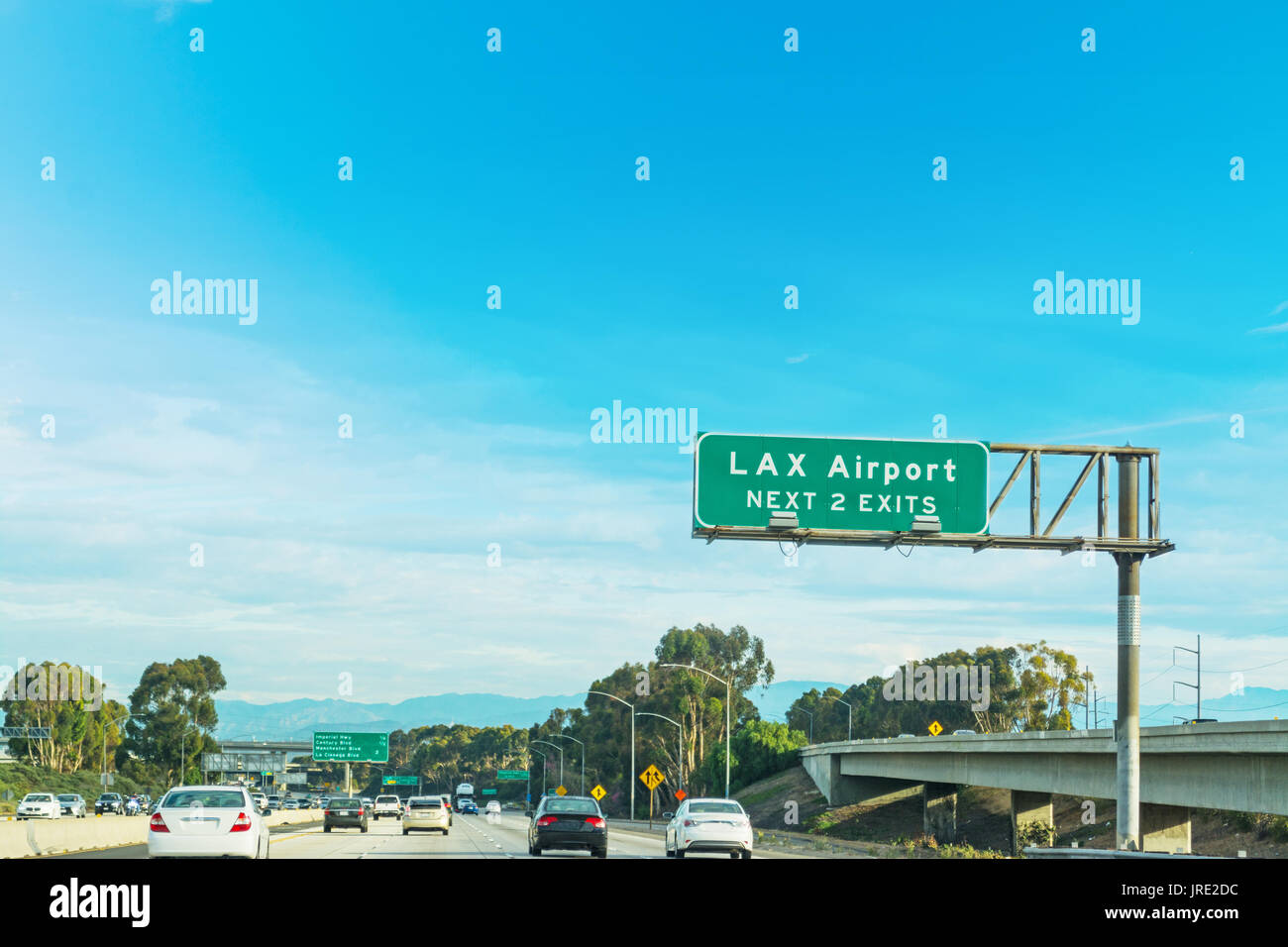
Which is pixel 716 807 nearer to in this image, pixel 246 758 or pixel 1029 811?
pixel 1029 811

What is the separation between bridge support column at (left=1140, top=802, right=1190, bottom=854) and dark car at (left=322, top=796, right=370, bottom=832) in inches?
1299

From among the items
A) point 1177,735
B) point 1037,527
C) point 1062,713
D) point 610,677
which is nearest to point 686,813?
point 1037,527

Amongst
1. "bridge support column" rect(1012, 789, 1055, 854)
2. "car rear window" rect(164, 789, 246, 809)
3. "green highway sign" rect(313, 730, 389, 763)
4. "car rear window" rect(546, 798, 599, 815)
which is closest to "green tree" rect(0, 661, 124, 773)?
"green highway sign" rect(313, 730, 389, 763)

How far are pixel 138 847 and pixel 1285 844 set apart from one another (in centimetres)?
3931

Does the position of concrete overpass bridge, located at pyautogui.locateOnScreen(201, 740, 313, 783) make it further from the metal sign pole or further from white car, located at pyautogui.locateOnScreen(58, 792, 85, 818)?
the metal sign pole

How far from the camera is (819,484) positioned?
31.1 meters

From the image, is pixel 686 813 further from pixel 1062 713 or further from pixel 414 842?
pixel 1062 713

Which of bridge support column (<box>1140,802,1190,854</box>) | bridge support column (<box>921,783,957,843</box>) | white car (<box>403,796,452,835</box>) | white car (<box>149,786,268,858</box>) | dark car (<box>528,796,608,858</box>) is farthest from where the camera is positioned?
bridge support column (<box>921,783,957,843</box>)

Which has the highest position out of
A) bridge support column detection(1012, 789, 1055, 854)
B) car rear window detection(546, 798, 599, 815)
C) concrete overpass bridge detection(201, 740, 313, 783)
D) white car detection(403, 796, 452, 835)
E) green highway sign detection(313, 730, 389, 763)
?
car rear window detection(546, 798, 599, 815)

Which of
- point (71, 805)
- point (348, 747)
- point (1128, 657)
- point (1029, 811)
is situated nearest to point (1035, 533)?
point (1128, 657)

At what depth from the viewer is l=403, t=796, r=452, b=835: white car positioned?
181 ft

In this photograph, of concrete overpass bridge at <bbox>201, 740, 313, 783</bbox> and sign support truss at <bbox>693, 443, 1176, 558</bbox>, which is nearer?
sign support truss at <bbox>693, 443, 1176, 558</bbox>

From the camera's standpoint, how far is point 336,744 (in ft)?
410

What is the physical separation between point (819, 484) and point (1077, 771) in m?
26.6
